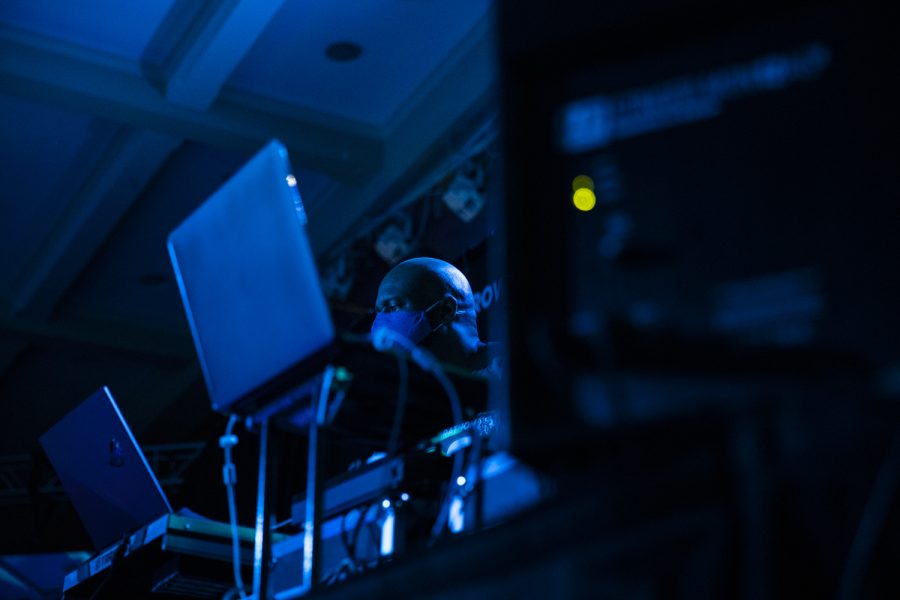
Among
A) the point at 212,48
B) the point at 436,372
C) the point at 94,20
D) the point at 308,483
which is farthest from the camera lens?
the point at 94,20

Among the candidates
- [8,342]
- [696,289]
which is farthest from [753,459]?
[8,342]

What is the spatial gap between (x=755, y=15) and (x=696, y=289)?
0.25 metres

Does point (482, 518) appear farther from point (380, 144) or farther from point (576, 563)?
point (380, 144)

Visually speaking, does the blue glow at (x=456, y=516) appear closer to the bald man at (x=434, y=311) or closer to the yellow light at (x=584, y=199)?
the yellow light at (x=584, y=199)

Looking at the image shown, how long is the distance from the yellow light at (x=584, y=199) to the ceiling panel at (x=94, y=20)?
4012 millimetres

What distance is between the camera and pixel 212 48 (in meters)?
4.72

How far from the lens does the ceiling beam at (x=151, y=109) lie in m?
4.91

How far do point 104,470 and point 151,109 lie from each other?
2.83 meters

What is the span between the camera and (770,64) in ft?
3.26

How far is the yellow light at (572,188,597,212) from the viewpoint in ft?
3.34

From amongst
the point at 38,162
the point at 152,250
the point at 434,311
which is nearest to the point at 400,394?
the point at 434,311

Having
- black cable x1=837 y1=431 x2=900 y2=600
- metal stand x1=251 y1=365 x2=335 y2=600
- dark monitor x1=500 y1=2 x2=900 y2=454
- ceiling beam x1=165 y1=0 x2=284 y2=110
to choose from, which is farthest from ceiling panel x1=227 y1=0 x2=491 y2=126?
black cable x1=837 y1=431 x2=900 y2=600

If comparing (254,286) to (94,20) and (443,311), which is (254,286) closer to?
(443,311)

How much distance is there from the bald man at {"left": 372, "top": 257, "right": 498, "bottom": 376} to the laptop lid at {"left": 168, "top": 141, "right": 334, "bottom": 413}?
1.11 metres
